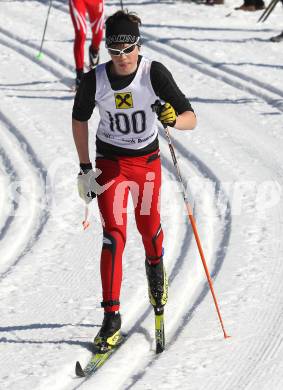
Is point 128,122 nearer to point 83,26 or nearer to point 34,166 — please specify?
point 34,166

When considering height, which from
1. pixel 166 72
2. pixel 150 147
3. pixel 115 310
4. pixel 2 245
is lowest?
pixel 2 245

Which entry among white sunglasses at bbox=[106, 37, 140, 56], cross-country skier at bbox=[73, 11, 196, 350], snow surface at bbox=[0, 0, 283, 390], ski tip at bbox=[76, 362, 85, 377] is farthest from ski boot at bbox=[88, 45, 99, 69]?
ski tip at bbox=[76, 362, 85, 377]

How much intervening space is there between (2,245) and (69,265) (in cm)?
72

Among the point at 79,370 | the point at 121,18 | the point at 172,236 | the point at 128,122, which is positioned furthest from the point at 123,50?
the point at 172,236

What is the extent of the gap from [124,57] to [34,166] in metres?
4.44

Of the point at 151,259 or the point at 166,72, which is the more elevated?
the point at 166,72

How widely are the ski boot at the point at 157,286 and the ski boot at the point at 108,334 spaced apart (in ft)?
0.89

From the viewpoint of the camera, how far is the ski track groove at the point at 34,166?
791cm

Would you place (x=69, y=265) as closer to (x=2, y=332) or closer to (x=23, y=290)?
(x=23, y=290)

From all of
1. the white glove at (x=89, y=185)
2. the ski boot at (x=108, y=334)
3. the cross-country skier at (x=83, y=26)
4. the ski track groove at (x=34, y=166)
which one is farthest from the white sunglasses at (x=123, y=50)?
the cross-country skier at (x=83, y=26)

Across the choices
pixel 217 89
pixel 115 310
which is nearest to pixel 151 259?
pixel 115 310

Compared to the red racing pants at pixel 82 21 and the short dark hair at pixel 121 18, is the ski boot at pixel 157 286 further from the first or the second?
the red racing pants at pixel 82 21

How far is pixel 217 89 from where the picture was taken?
12.6 meters

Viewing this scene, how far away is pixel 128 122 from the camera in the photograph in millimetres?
6062
